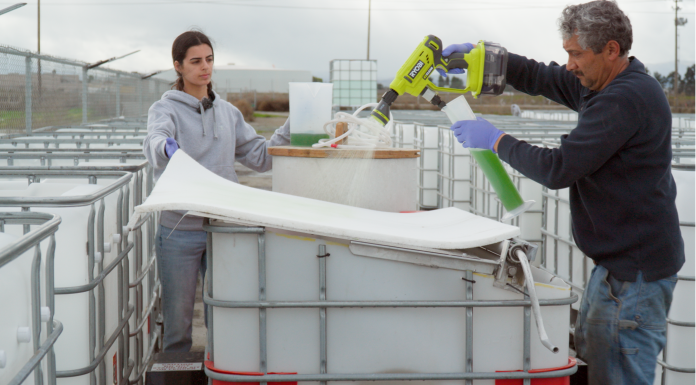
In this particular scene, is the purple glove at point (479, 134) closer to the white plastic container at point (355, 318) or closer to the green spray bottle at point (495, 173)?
the green spray bottle at point (495, 173)

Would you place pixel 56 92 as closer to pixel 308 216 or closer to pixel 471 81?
pixel 471 81

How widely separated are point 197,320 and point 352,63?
8.16 metres

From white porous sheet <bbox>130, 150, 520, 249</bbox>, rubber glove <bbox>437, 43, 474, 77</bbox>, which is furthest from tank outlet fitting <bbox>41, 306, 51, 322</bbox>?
rubber glove <bbox>437, 43, 474, 77</bbox>

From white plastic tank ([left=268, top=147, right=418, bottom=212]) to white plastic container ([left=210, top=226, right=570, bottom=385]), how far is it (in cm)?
51

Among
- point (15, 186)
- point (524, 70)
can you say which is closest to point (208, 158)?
point (15, 186)

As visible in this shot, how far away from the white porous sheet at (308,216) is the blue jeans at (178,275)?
1046mm

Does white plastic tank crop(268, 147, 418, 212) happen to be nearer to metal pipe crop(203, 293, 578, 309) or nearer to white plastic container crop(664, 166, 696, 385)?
metal pipe crop(203, 293, 578, 309)

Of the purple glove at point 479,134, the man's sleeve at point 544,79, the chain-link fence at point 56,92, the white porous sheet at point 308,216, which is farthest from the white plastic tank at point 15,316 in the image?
the chain-link fence at point 56,92

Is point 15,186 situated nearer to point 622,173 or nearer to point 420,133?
point 622,173

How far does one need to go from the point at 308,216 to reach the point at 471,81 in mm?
1022

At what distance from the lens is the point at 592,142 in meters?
1.74

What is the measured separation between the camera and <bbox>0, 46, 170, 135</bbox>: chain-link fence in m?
6.95

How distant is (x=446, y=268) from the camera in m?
1.40

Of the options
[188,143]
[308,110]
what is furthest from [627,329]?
[188,143]
